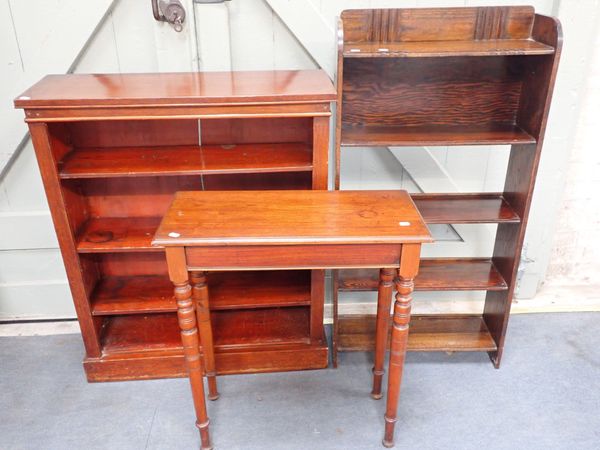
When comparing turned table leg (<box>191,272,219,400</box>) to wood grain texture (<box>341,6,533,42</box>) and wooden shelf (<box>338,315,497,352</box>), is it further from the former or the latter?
wood grain texture (<box>341,6,533,42</box>)

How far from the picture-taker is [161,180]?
233cm

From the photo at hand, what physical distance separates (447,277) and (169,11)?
170cm

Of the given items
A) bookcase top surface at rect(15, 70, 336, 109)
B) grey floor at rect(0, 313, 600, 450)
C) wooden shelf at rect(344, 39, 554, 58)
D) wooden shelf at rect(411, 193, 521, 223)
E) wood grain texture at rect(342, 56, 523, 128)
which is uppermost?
wooden shelf at rect(344, 39, 554, 58)

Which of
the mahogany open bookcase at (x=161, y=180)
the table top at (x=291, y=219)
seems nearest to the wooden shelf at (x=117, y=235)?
the mahogany open bookcase at (x=161, y=180)

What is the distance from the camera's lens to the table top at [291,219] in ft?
5.32

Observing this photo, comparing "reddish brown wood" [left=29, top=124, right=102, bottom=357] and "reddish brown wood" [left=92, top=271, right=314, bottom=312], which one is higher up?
"reddish brown wood" [left=29, top=124, right=102, bottom=357]

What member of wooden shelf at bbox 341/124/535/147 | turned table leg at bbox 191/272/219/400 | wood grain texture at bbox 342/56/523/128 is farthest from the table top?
wood grain texture at bbox 342/56/523/128

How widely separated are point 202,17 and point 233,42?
17cm

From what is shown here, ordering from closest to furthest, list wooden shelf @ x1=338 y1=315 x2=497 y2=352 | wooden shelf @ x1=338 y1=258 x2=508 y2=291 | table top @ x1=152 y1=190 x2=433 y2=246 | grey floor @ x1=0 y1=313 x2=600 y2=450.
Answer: table top @ x1=152 y1=190 x2=433 y2=246
grey floor @ x1=0 y1=313 x2=600 y2=450
wooden shelf @ x1=338 y1=258 x2=508 y2=291
wooden shelf @ x1=338 y1=315 x2=497 y2=352

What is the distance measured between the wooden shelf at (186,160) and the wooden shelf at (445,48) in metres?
0.46

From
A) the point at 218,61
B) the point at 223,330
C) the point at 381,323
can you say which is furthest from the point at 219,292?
the point at 218,61

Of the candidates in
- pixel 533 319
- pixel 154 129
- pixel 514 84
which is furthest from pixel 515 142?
pixel 154 129

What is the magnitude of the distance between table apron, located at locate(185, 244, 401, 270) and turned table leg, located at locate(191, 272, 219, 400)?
0.38m

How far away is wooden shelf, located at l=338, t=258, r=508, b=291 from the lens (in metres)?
2.31
